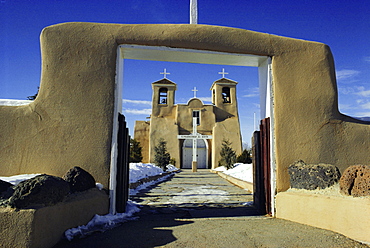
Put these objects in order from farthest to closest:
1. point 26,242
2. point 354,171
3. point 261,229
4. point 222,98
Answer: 1. point 222,98
2. point 261,229
3. point 354,171
4. point 26,242

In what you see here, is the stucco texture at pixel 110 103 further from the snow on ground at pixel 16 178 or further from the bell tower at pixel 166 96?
the bell tower at pixel 166 96

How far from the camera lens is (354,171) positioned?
387 cm

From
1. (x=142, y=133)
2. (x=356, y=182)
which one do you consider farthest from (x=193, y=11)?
(x=142, y=133)

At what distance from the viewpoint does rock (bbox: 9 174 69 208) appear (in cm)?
307

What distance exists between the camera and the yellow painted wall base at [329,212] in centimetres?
353

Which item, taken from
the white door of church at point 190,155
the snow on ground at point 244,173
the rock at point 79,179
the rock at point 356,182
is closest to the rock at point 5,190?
the rock at point 79,179

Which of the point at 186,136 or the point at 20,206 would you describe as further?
the point at 186,136

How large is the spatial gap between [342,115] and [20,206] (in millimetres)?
5514

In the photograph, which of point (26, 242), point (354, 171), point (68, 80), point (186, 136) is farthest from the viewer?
point (186, 136)

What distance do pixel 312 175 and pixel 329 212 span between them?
747 millimetres

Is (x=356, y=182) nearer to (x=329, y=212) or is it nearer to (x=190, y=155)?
(x=329, y=212)

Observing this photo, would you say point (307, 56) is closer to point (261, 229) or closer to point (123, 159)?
point (261, 229)

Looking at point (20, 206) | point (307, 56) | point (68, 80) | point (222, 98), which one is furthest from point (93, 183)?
point (222, 98)

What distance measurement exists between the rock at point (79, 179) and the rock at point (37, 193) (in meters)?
0.57
